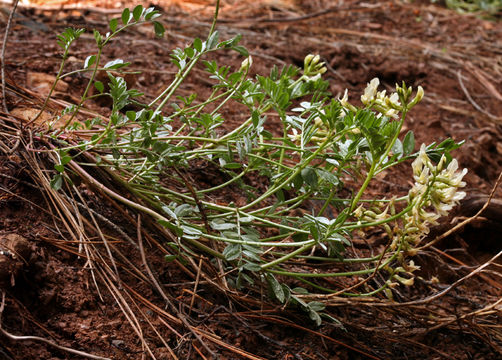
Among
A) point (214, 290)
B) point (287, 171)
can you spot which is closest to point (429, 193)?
point (287, 171)

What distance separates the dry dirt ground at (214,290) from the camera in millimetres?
1308

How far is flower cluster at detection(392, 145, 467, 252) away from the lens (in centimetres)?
115

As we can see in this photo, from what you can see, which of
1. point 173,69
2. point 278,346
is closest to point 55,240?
point 278,346

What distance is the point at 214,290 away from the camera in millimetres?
1504

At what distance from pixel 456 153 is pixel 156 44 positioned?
1806 millimetres

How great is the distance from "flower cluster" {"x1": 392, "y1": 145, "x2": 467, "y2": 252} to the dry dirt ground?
0.87ft

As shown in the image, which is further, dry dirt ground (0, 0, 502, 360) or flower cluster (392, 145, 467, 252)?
dry dirt ground (0, 0, 502, 360)

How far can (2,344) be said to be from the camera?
113 centimetres

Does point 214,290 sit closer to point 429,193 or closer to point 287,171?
point 287,171

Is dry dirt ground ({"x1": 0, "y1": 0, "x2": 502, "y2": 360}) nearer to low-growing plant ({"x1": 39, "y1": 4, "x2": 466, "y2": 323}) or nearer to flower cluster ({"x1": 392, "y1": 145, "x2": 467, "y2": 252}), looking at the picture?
low-growing plant ({"x1": 39, "y1": 4, "x2": 466, "y2": 323})

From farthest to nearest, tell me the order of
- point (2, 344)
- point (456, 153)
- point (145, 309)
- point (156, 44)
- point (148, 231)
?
point (156, 44)
point (456, 153)
point (148, 231)
point (145, 309)
point (2, 344)

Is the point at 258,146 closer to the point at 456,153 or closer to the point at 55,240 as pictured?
the point at 55,240

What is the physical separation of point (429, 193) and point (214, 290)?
0.67m

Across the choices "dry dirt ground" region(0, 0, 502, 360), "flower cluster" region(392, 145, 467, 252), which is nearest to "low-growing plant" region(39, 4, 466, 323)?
"flower cluster" region(392, 145, 467, 252)
